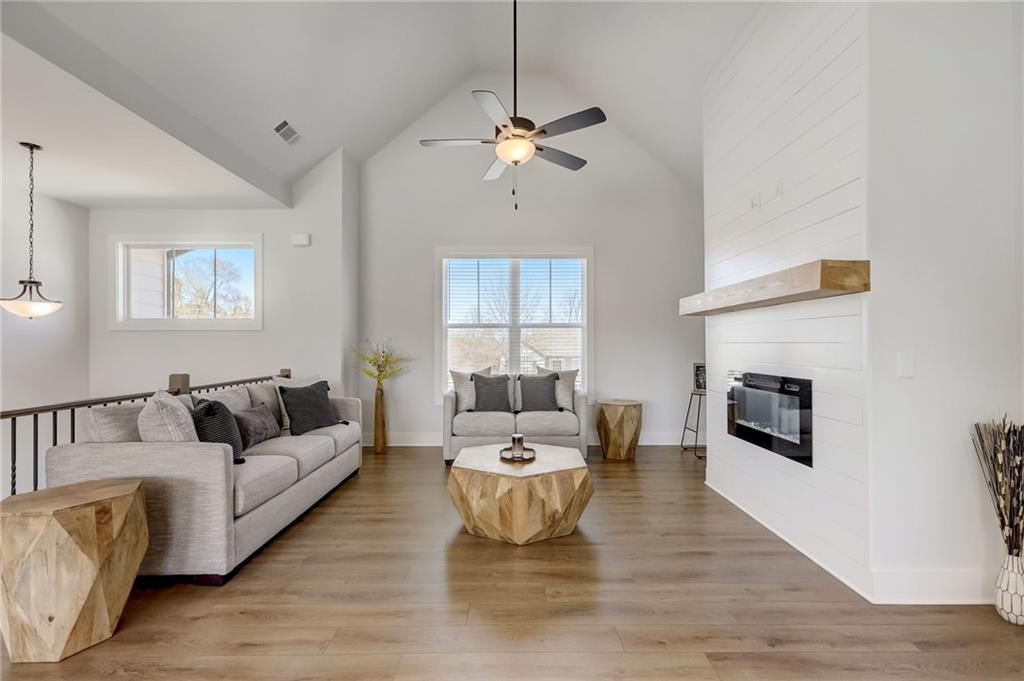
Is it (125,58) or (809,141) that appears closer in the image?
(809,141)

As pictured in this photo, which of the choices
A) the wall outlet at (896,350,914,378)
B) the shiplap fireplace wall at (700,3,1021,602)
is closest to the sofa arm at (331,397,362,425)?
the shiplap fireplace wall at (700,3,1021,602)

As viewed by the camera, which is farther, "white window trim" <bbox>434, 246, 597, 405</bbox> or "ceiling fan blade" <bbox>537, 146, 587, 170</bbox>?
"white window trim" <bbox>434, 246, 597, 405</bbox>

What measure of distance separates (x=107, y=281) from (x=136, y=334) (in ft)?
2.12

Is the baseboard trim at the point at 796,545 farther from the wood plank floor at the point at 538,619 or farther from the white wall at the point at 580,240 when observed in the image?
the white wall at the point at 580,240

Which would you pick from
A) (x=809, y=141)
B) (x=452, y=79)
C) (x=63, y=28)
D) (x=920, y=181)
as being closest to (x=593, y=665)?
(x=920, y=181)

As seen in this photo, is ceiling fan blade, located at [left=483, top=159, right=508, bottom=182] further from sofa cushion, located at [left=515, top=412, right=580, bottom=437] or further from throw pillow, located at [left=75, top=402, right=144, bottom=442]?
throw pillow, located at [left=75, top=402, right=144, bottom=442]

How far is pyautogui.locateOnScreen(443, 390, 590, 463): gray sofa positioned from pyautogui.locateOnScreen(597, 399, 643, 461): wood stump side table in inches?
14.2

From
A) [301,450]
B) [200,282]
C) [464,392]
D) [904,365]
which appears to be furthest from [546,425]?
[200,282]

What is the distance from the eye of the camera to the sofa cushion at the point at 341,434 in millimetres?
4129

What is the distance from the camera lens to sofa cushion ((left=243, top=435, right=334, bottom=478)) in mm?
3438

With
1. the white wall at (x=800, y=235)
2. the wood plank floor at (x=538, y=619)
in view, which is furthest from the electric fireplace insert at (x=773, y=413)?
the wood plank floor at (x=538, y=619)

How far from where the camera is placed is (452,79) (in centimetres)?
561

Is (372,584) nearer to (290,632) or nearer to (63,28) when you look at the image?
(290,632)

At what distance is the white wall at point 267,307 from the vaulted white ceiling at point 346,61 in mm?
486
